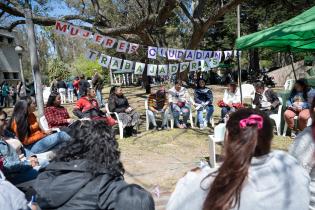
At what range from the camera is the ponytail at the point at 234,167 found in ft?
4.93

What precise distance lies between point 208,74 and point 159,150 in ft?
85.2

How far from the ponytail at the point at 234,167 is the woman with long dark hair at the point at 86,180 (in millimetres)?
590

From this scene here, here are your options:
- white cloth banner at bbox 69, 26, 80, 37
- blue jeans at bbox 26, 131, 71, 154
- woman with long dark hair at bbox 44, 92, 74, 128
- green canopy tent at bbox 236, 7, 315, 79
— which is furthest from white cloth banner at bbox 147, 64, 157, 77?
blue jeans at bbox 26, 131, 71, 154

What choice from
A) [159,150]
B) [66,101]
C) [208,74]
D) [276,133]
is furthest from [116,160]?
[208,74]

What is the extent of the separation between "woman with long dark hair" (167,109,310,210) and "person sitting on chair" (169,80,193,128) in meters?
7.48

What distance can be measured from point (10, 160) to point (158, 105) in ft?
18.2

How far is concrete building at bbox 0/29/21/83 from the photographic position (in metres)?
31.7

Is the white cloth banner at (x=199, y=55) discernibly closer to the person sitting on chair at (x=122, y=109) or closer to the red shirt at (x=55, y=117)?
the person sitting on chair at (x=122, y=109)

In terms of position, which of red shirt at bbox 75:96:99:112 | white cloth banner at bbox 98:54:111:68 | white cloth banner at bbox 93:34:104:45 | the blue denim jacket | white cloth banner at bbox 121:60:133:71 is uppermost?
white cloth banner at bbox 93:34:104:45

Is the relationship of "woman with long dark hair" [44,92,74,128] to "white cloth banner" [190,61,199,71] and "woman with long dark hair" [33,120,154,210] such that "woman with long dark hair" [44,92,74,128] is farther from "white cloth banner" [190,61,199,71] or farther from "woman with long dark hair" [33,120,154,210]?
"white cloth banner" [190,61,199,71]

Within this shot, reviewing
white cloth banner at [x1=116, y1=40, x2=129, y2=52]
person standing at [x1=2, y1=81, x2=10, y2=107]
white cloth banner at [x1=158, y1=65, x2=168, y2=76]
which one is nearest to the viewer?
white cloth banner at [x1=116, y1=40, x2=129, y2=52]

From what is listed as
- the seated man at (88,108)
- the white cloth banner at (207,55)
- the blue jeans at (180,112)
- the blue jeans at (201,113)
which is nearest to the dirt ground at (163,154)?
the blue jeans at (201,113)

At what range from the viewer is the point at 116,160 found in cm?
211

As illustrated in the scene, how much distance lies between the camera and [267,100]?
835cm
